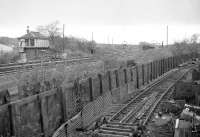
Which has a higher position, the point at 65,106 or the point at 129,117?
the point at 65,106

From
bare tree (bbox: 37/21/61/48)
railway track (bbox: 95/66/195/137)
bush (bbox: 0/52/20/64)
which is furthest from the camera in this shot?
bare tree (bbox: 37/21/61/48)

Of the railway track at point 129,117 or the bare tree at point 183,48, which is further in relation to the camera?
the bare tree at point 183,48

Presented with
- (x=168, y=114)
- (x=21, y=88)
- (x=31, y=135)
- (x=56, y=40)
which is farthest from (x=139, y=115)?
(x=56, y=40)

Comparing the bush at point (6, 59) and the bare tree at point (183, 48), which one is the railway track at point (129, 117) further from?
the bare tree at point (183, 48)

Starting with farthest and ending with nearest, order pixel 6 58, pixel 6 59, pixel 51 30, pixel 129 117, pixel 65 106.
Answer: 1. pixel 51 30
2. pixel 6 58
3. pixel 6 59
4. pixel 129 117
5. pixel 65 106

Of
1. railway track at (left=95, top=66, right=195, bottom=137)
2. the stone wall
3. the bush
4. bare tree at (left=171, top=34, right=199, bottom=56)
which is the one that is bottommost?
railway track at (left=95, top=66, right=195, bottom=137)

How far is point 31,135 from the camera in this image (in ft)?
27.0

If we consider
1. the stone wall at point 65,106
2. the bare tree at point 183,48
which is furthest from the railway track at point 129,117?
the bare tree at point 183,48

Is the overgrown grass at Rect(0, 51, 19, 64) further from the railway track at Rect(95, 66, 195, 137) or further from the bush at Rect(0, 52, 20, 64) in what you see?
the railway track at Rect(95, 66, 195, 137)

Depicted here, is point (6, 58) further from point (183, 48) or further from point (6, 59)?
point (183, 48)

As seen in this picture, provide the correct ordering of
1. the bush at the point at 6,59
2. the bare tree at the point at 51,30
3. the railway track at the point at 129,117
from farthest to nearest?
the bare tree at the point at 51,30, the bush at the point at 6,59, the railway track at the point at 129,117

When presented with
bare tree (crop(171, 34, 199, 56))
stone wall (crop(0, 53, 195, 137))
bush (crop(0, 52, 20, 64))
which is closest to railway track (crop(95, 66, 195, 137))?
stone wall (crop(0, 53, 195, 137))

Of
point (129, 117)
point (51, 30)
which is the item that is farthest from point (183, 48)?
point (129, 117)

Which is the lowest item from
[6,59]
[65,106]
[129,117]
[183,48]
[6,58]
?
[129,117]
